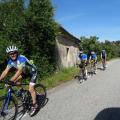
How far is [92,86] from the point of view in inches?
595

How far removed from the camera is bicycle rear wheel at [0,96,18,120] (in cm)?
799

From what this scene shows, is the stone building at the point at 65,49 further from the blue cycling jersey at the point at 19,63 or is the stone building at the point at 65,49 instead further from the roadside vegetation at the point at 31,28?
the blue cycling jersey at the point at 19,63

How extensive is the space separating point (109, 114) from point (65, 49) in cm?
2139

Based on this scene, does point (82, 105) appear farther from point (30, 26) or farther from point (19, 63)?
point (30, 26)

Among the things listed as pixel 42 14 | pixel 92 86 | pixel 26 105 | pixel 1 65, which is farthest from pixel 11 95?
pixel 42 14

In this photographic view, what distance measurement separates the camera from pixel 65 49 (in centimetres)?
3005

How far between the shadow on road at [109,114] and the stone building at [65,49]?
605 inches

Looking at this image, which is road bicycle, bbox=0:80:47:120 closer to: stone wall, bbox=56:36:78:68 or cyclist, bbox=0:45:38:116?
cyclist, bbox=0:45:38:116

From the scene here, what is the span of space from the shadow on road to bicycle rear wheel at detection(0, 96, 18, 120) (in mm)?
2141

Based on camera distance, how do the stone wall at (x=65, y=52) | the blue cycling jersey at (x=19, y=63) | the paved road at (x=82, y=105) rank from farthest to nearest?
the stone wall at (x=65, y=52)
the paved road at (x=82, y=105)
the blue cycling jersey at (x=19, y=63)

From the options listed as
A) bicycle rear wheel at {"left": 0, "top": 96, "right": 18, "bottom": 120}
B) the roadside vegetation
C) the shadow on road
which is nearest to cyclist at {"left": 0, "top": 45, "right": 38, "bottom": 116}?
bicycle rear wheel at {"left": 0, "top": 96, "right": 18, "bottom": 120}

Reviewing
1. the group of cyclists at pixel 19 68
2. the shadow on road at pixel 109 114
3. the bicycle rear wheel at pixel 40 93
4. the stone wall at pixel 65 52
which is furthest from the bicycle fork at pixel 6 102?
the stone wall at pixel 65 52

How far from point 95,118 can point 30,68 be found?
234cm

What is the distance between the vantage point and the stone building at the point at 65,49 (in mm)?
26984
